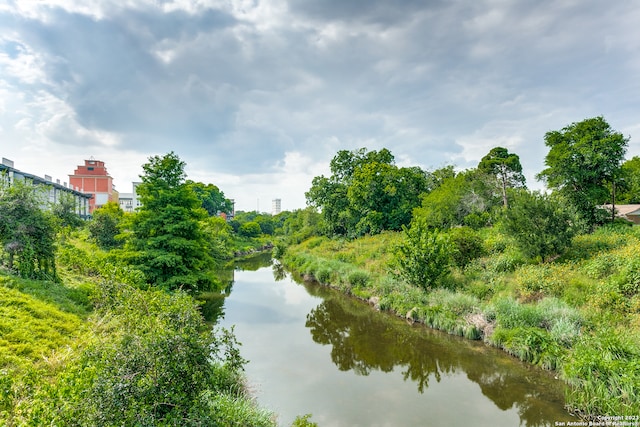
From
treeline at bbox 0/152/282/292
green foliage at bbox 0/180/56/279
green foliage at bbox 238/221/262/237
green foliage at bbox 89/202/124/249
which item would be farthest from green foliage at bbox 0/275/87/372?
green foliage at bbox 238/221/262/237

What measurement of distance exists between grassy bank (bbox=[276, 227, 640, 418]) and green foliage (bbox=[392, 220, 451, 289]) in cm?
67

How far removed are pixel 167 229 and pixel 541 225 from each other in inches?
737

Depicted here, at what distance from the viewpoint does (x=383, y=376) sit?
1108cm

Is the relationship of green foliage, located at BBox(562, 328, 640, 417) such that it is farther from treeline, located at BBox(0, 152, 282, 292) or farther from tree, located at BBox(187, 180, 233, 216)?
tree, located at BBox(187, 180, 233, 216)

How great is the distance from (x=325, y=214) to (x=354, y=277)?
22.1 m

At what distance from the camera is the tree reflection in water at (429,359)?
916 cm

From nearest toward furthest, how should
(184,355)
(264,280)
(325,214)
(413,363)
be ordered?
(184,355) < (413,363) < (264,280) < (325,214)

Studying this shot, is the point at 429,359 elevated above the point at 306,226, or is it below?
below

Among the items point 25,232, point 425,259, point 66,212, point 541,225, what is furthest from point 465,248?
point 66,212

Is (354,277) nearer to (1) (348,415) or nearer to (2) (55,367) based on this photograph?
(1) (348,415)

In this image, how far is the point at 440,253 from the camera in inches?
694

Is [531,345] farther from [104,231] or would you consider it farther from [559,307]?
[104,231]

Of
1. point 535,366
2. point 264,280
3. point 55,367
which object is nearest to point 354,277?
point 264,280

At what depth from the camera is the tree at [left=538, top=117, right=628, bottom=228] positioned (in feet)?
69.1
